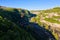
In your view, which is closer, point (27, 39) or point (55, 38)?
point (27, 39)

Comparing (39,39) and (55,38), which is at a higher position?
(39,39)

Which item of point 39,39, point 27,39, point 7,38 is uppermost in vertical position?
point 7,38

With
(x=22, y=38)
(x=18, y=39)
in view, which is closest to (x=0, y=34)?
(x=18, y=39)

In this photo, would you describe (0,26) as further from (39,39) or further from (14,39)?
(39,39)

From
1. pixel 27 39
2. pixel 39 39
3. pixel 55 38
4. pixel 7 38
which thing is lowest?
pixel 55 38

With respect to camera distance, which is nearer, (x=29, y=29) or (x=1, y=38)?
(x=1, y=38)

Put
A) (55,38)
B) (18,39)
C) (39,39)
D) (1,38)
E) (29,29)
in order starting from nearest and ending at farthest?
(1,38) → (18,39) → (39,39) → (29,29) → (55,38)

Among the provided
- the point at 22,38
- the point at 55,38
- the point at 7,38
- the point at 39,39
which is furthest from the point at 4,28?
the point at 55,38

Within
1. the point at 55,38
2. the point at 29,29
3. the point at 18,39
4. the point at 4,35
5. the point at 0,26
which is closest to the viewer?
the point at 4,35

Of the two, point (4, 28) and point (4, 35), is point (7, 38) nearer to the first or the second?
point (4, 35)
